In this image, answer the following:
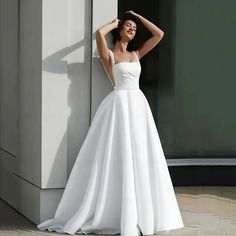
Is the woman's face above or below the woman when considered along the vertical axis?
above

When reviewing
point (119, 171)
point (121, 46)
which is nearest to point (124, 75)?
point (121, 46)

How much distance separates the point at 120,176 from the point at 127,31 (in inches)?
47.4

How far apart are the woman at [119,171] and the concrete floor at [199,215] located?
21 centimetres

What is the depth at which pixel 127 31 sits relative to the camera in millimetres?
6418

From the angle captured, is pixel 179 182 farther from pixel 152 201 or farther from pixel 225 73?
pixel 152 201

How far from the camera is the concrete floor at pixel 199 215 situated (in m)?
6.44

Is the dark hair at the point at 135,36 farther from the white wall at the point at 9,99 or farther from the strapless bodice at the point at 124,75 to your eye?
the white wall at the point at 9,99

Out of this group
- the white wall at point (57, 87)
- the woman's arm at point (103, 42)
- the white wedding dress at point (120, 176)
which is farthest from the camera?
the white wall at point (57, 87)

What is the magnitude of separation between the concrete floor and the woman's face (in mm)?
1646

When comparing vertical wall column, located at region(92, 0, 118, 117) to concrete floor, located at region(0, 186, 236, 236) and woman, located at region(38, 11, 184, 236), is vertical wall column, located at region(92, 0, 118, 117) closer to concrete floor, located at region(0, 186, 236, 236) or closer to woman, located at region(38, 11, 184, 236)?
woman, located at region(38, 11, 184, 236)

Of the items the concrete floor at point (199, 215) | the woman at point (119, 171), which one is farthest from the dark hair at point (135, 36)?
the concrete floor at point (199, 215)

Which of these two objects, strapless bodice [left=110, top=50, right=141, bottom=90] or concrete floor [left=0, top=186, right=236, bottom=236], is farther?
concrete floor [left=0, top=186, right=236, bottom=236]

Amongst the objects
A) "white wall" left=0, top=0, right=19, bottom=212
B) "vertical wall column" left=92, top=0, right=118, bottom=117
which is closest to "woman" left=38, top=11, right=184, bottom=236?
"vertical wall column" left=92, top=0, right=118, bottom=117

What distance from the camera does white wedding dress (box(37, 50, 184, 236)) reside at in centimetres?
615
